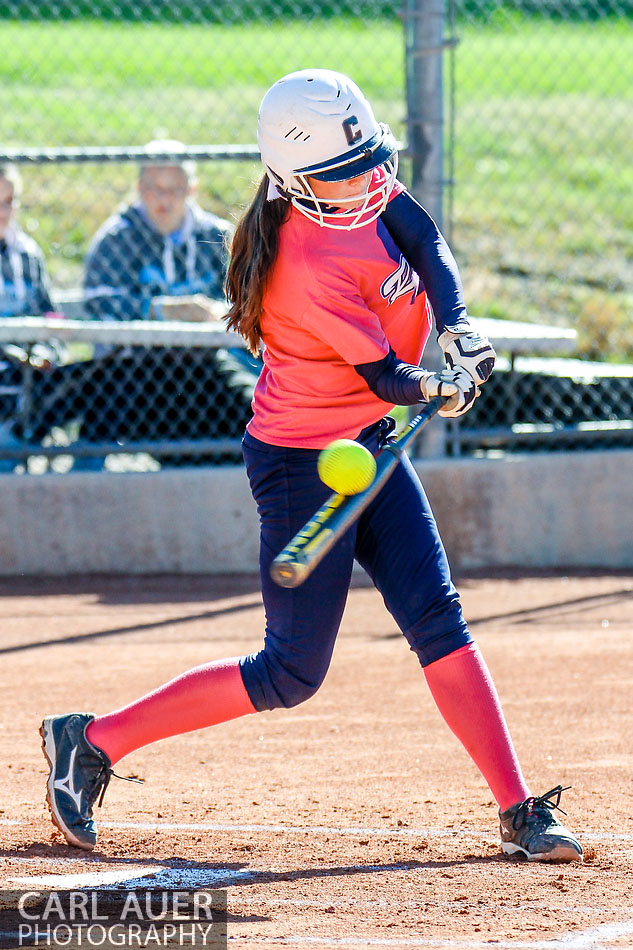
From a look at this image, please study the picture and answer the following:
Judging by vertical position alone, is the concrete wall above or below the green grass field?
below

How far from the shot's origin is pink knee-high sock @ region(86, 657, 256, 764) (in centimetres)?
334

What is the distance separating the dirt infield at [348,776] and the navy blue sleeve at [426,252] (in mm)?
1422

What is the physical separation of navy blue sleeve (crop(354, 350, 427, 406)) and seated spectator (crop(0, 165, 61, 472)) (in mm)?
3988

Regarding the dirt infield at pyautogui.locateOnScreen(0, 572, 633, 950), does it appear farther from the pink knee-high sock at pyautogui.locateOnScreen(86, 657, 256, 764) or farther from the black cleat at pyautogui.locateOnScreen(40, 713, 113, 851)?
the pink knee-high sock at pyautogui.locateOnScreen(86, 657, 256, 764)

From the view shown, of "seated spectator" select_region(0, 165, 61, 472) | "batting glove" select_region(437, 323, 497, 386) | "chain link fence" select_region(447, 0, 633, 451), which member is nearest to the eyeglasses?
"seated spectator" select_region(0, 165, 61, 472)

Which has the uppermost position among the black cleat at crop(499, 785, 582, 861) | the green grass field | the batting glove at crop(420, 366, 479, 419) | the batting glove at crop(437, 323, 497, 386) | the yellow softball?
the green grass field

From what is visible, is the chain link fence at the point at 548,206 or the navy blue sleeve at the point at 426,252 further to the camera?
the chain link fence at the point at 548,206

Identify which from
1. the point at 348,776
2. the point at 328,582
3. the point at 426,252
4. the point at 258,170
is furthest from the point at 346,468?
the point at 258,170

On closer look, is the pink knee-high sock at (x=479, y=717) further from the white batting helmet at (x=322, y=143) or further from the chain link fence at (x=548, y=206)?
the chain link fence at (x=548, y=206)

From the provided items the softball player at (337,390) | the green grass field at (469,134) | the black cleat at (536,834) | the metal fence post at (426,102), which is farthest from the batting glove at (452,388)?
the green grass field at (469,134)

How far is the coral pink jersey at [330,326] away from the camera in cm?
314

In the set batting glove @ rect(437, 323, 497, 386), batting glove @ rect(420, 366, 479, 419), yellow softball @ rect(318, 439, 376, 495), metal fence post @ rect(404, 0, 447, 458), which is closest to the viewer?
yellow softball @ rect(318, 439, 376, 495)

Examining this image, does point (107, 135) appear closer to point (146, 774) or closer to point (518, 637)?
point (518, 637)

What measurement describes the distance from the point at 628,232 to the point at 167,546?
8271 mm
